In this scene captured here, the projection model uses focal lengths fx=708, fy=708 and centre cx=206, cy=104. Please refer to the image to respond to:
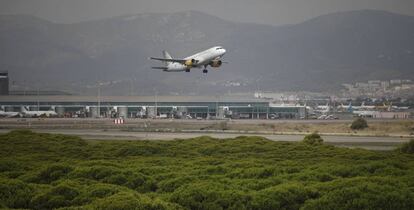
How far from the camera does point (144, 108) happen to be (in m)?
164

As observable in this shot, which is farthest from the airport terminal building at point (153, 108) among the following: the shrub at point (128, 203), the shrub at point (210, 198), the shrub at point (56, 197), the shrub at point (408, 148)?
the shrub at point (128, 203)

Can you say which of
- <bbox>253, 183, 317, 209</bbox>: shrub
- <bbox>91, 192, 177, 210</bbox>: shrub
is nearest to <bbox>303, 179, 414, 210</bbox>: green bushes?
<bbox>253, 183, 317, 209</bbox>: shrub

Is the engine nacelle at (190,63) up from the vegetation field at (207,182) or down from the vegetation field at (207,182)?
up

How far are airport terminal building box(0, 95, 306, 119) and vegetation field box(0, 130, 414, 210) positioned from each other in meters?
110

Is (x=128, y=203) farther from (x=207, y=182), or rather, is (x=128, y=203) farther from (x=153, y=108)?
(x=153, y=108)

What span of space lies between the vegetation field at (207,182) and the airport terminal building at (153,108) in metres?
110

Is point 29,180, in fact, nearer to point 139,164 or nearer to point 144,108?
point 139,164

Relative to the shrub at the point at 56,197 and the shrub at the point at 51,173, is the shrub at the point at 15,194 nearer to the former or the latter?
the shrub at the point at 56,197

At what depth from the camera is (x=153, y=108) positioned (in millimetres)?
166375

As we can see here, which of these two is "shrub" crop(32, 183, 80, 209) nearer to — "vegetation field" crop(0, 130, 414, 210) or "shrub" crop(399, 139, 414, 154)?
"vegetation field" crop(0, 130, 414, 210)

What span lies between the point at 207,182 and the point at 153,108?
138 metres

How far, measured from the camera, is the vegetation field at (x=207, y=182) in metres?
25.4

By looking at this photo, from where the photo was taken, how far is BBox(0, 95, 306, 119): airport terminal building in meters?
158


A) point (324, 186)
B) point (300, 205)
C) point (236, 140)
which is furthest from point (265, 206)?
point (236, 140)
